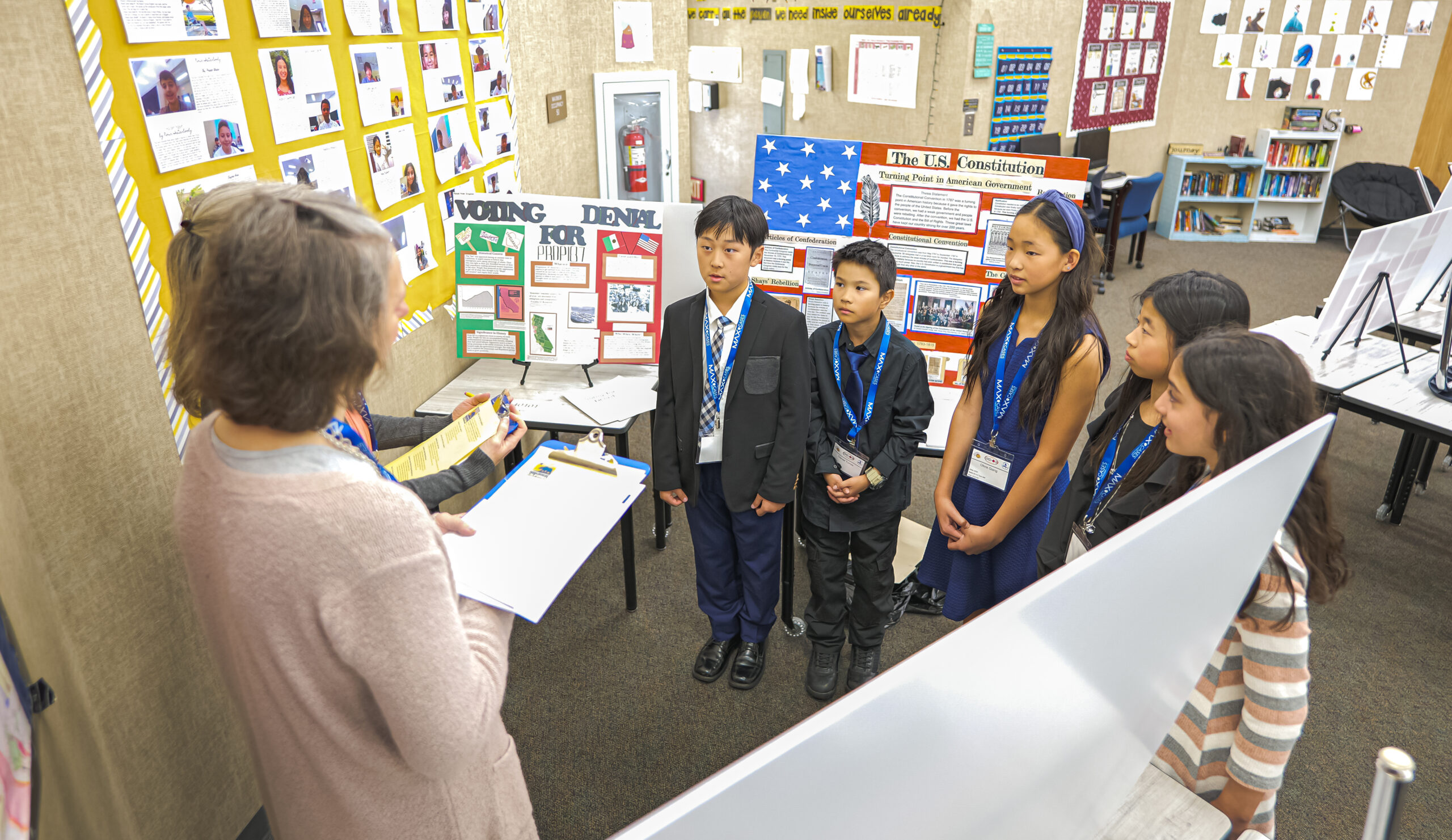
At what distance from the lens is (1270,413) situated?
113 cm

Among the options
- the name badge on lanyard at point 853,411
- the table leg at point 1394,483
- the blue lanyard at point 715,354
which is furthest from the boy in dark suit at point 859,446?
the table leg at point 1394,483

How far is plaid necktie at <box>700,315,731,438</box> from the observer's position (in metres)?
2.23

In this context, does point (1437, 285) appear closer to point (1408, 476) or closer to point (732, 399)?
point (1408, 476)

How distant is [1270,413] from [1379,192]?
27.9ft

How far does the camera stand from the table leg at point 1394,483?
10.8 feet

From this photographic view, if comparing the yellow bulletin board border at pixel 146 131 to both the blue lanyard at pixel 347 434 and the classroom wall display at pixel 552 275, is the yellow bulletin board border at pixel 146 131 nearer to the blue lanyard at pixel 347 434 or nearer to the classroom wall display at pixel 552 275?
the classroom wall display at pixel 552 275

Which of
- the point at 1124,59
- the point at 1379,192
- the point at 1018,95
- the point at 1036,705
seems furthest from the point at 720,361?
the point at 1379,192

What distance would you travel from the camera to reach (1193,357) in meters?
1.21

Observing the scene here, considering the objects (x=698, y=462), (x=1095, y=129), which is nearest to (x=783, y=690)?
(x=698, y=462)

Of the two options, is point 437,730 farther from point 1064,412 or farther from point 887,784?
point 1064,412

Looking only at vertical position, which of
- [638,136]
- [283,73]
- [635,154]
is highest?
[283,73]

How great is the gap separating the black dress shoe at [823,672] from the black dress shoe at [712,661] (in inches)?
11.3

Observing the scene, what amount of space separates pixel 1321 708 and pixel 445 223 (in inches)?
129

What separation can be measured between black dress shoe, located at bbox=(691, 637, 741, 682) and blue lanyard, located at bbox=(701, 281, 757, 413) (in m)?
0.83
